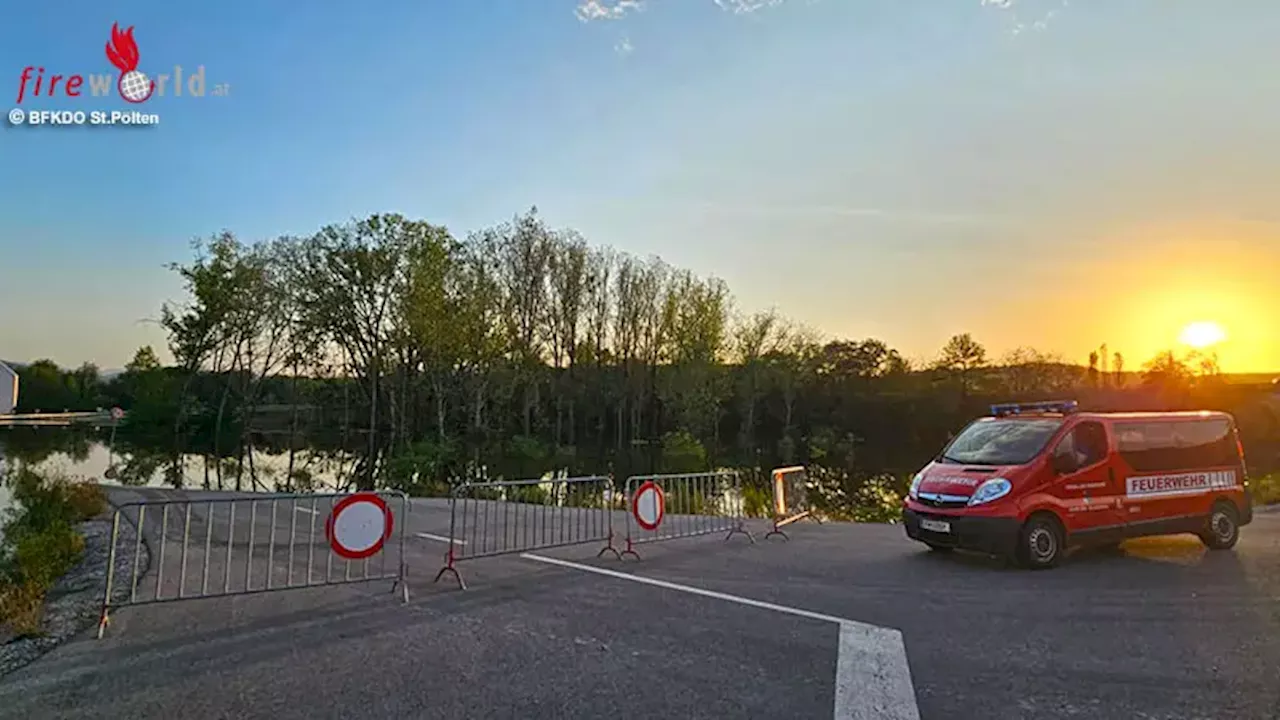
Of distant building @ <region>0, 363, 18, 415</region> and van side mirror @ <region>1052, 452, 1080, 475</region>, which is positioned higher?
distant building @ <region>0, 363, 18, 415</region>

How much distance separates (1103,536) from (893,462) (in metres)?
28.9

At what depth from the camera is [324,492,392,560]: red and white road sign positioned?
6.88 metres

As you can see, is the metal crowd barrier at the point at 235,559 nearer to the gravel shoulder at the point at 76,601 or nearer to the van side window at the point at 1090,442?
the gravel shoulder at the point at 76,601

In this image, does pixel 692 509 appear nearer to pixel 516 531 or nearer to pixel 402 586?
pixel 516 531

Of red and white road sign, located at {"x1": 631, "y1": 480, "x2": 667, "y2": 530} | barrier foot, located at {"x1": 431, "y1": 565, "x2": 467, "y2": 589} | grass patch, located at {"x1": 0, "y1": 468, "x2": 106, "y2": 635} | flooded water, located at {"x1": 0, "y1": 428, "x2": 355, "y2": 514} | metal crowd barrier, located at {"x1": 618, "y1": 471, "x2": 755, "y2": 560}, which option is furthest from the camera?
flooded water, located at {"x1": 0, "y1": 428, "x2": 355, "y2": 514}

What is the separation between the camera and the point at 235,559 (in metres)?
9.34

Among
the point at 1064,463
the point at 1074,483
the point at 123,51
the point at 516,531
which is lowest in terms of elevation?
the point at 516,531

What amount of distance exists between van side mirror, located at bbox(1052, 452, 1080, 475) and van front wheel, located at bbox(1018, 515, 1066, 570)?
2.02 feet

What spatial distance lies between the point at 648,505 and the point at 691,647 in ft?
15.1

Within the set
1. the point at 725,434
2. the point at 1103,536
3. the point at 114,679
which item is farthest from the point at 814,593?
the point at 725,434

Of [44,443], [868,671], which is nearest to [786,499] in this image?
[868,671]

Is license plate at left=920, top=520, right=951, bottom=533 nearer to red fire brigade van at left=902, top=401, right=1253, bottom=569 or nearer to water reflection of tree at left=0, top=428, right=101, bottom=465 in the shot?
red fire brigade van at left=902, top=401, right=1253, bottom=569

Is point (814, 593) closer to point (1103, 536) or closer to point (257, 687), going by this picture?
point (1103, 536)

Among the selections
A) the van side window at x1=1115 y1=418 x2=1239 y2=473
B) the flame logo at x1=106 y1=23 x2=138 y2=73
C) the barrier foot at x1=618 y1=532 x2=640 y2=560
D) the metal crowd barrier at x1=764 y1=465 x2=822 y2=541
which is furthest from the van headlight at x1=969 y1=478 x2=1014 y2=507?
the flame logo at x1=106 y1=23 x2=138 y2=73
